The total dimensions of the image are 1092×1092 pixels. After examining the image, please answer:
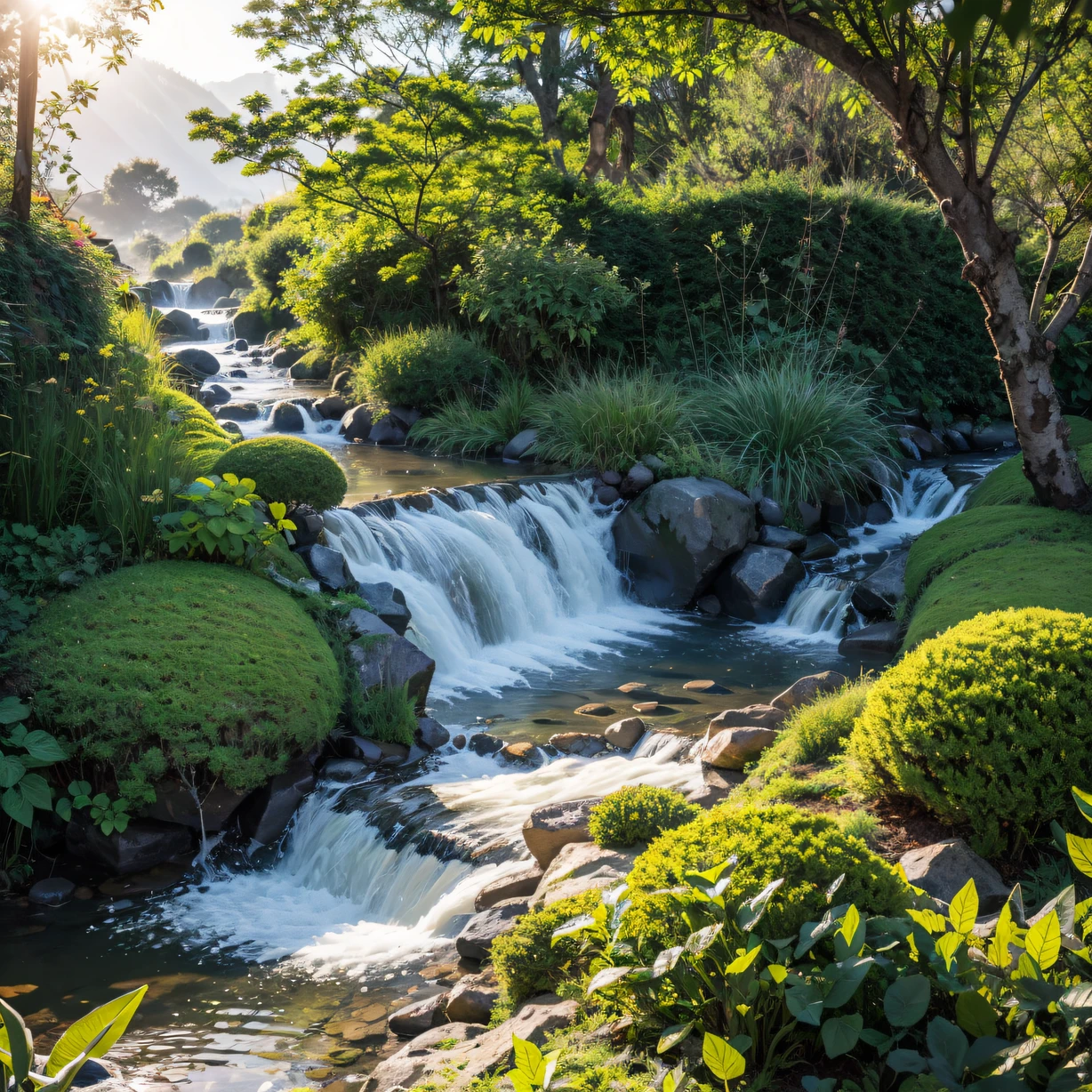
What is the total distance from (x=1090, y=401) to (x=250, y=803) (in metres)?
15.9

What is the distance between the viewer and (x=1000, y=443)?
50.9ft

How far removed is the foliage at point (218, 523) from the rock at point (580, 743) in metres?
2.44

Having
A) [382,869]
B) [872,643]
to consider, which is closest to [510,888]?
[382,869]

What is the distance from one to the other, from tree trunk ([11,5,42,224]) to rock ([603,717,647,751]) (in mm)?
5642

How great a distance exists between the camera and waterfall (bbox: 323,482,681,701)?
862cm

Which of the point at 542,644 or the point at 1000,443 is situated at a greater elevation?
the point at 1000,443

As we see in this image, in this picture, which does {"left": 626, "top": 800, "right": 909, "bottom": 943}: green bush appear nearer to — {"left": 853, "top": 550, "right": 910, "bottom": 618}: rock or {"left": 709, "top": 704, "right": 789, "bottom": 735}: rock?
{"left": 709, "top": 704, "right": 789, "bottom": 735}: rock

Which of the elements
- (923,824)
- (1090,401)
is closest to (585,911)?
(923,824)

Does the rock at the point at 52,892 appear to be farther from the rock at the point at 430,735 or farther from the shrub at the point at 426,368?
the shrub at the point at 426,368

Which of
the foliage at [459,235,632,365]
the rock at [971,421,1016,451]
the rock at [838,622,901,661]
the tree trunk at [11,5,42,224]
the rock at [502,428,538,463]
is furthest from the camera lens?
the rock at [971,421,1016,451]

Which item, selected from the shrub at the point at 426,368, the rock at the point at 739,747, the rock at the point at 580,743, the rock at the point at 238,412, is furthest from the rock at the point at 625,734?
the rock at the point at 238,412

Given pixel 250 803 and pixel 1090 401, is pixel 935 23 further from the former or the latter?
pixel 1090 401

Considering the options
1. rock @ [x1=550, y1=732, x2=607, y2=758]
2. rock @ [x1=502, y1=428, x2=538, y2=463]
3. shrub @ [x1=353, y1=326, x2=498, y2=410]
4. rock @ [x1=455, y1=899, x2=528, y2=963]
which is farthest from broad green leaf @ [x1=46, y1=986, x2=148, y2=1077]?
shrub @ [x1=353, y1=326, x2=498, y2=410]

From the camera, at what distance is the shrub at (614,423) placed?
11.4m
